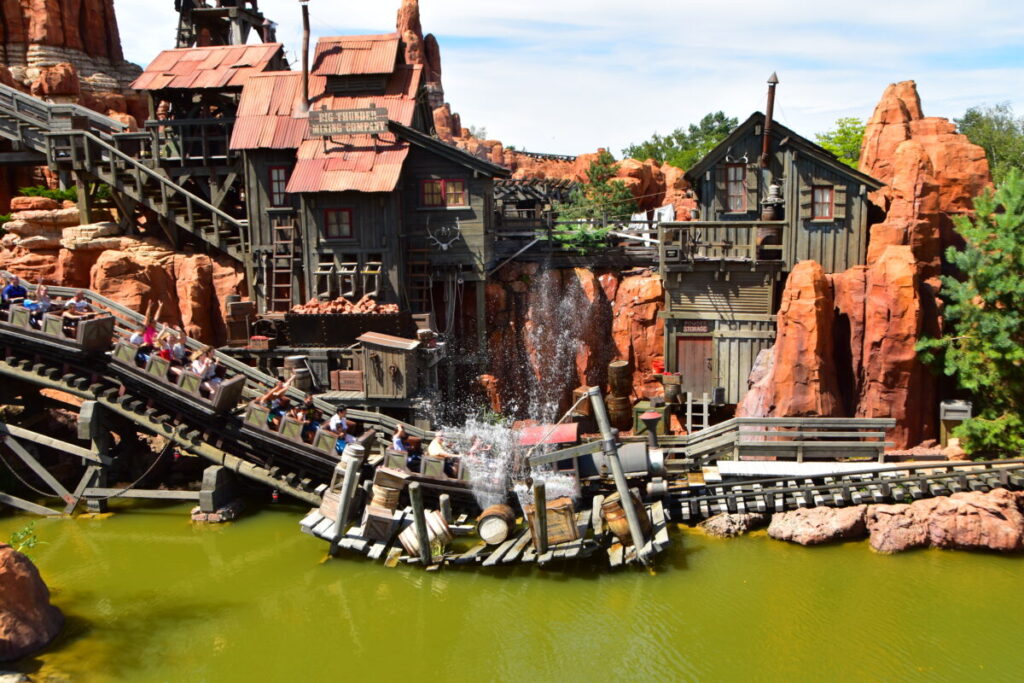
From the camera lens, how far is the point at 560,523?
16953mm

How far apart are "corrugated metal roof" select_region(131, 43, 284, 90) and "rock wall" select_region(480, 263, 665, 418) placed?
39.5 feet

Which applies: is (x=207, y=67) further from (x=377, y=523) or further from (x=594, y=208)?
(x=377, y=523)

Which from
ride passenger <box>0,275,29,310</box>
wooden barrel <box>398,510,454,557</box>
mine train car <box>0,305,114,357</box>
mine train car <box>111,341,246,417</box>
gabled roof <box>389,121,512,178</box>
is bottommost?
wooden barrel <box>398,510,454,557</box>

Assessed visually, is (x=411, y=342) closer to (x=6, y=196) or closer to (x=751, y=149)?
(x=751, y=149)

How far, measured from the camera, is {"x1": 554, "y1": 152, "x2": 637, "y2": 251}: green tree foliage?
2820 cm

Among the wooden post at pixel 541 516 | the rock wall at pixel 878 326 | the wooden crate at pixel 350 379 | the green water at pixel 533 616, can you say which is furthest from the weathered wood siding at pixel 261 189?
the rock wall at pixel 878 326

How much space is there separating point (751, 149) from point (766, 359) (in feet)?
20.9

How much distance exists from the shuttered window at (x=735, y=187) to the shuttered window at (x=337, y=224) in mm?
11949

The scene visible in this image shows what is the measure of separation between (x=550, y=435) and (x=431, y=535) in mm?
3463

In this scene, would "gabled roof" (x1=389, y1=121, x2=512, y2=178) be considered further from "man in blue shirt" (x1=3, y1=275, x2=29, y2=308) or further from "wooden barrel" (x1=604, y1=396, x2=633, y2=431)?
"man in blue shirt" (x1=3, y1=275, x2=29, y2=308)

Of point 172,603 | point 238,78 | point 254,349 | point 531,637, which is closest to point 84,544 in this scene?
point 172,603

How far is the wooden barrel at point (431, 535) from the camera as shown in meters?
17.5

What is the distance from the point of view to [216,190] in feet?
94.9

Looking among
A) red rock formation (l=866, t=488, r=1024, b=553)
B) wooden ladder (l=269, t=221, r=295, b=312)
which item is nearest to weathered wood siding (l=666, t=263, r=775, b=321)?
red rock formation (l=866, t=488, r=1024, b=553)
